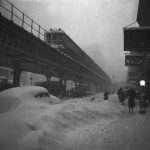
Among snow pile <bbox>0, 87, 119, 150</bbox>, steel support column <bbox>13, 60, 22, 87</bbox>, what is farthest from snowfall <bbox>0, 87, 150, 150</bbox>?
steel support column <bbox>13, 60, 22, 87</bbox>

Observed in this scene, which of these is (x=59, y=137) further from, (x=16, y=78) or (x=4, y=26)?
(x=16, y=78)

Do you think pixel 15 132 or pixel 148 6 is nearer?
pixel 15 132

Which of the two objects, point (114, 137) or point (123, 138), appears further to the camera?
point (114, 137)

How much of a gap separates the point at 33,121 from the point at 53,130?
728 millimetres

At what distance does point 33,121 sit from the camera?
8195 millimetres

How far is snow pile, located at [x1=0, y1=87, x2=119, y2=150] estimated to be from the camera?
7.25 metres

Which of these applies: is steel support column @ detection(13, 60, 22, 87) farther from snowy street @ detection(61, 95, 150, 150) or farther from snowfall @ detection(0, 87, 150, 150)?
snowy street @ detection(61, 95, 150, 150)

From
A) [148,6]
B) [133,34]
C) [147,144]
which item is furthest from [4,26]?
[148,6]

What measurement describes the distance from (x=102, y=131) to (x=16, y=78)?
28.2 meters

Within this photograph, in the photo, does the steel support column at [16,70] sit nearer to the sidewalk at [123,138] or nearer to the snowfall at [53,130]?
the snowfall at [53,130]

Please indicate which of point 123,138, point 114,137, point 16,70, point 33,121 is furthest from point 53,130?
point 16,70

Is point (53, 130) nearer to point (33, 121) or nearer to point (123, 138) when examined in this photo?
point (33, 121)

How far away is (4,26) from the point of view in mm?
23125

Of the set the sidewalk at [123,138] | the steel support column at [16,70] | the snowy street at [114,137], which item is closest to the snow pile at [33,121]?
the snowy street at [114,137]
